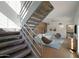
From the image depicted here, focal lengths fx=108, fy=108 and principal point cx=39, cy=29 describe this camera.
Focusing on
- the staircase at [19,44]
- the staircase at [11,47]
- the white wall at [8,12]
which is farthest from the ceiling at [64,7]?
the staircase at [11,47]

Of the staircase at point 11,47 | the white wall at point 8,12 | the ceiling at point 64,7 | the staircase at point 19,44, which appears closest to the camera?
the staircase at point 11,47

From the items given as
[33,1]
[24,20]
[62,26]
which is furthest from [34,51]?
[62,26]

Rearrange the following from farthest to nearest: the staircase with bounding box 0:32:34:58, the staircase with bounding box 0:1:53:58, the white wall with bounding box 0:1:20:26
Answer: the white wall with bounding box 0:1:20:26, the staircase with bounding box 0:1:53:58, the staircase with bounding box 0:32:34:58

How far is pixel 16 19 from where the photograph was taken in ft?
16.7

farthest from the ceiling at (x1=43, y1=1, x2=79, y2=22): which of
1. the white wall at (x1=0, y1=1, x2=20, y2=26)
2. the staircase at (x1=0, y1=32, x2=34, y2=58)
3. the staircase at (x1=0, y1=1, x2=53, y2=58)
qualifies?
the staircase at (x1=0, y1=32, x2=34, y2=58)

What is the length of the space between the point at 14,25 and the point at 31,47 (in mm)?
1774

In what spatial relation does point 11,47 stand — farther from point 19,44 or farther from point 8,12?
point 8,12

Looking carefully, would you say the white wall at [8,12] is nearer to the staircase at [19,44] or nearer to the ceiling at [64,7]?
the staircase at [19,44]

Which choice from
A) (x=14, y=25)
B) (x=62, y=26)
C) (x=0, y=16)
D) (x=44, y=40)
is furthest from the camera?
(x=62, y=26)

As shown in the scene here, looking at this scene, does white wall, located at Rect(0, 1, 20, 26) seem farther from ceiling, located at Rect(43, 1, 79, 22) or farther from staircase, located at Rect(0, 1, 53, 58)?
ceiling, located at Rect(43, 1, 79, 22)

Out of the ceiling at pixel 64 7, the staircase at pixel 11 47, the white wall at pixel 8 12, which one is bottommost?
the staircase at pixel 11 47

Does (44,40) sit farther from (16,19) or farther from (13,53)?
(13,53)

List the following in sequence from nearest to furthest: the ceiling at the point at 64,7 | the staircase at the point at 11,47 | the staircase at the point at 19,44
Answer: the staircase at the point at 11,47 < the staircase at the point at 19,44 < the ceiling at the point at 64,7

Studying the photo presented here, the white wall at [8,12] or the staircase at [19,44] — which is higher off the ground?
→ the white wall at [8,12]
